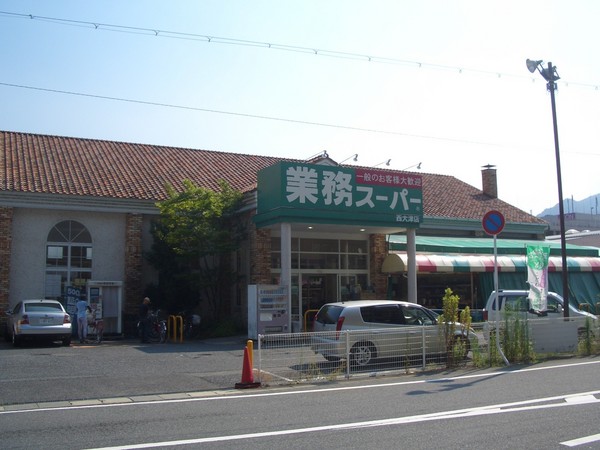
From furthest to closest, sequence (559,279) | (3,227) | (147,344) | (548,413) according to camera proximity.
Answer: (559,279) → (3,227) → (147,344) → (548,413)

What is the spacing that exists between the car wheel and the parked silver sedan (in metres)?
10.0

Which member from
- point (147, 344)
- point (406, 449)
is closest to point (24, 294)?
point (147, 344)

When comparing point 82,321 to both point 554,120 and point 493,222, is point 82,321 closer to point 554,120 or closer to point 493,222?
point 493,222

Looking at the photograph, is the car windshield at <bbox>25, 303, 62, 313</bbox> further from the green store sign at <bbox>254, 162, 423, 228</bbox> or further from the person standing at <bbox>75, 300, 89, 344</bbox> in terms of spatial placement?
the green store sign at <bbox>254, 162, 423, 228</bbox>

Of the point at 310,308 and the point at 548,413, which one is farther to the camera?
the point at 310,308

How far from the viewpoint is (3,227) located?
73.4ft

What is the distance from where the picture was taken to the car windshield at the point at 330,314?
15.4 metres

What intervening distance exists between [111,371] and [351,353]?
213 inches

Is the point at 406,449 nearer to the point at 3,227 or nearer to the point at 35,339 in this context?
the point at 35,339

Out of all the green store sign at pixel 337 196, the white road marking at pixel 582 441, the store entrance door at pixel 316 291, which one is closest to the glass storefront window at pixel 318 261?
the store entrance door at pixel 316 291

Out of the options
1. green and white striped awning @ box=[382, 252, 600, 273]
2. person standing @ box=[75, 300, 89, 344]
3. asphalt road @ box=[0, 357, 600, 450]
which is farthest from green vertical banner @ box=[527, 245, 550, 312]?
person standing @ box=[75, 300, 89, 344]

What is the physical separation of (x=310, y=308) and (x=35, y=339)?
10.3 metres

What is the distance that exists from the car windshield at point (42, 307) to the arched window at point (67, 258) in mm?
3685

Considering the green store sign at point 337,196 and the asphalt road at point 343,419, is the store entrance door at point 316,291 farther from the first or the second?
the asphalt road at point 343,419
